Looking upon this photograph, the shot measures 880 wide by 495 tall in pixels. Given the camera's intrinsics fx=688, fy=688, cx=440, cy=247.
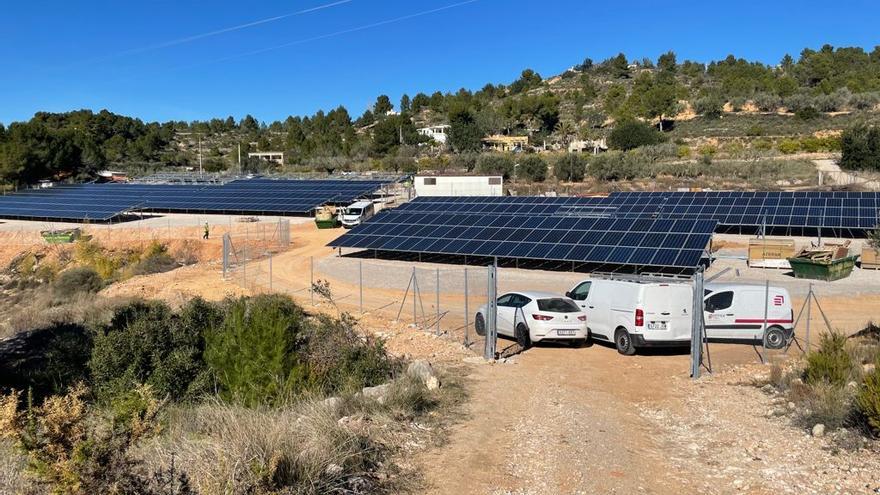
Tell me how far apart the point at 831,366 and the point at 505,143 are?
112554 millimetres

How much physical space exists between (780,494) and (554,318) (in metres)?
9.63

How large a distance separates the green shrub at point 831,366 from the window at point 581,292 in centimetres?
661

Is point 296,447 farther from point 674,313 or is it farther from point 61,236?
point 61,236

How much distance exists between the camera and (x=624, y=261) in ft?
94.5

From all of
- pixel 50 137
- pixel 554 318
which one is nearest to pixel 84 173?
pixel 50 137

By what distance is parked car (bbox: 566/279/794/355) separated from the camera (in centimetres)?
1625

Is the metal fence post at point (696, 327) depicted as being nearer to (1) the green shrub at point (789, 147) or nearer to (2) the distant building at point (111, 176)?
(1) the green shrub at point (789, 147)

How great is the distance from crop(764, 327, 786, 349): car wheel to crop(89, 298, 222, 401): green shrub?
526 inches

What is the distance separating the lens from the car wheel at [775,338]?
17203 millimetres

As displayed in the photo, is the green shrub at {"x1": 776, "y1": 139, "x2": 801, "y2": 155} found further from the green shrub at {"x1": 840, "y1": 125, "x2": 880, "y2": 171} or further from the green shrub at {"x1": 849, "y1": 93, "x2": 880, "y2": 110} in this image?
the green shrub at {"x1": 849, "y1": 93, "x2": 880, "y2": 110}

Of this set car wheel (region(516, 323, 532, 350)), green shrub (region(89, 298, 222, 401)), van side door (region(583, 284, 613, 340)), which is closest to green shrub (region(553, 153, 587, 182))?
van side door (region(583, 284, 613, 340))

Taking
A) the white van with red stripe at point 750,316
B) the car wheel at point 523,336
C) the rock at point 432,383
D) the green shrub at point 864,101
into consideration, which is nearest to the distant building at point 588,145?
the green shrub at point 864,101

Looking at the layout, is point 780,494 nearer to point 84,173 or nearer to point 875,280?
point 875,280

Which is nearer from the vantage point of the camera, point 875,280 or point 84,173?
point 875,280
